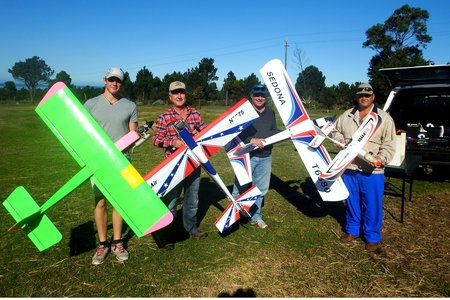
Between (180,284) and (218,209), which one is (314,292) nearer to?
(180,284)

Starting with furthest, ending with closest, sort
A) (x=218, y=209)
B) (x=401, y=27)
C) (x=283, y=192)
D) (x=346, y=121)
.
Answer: (x=401, y=27) → (x=283, y=192) → (x=218, y=209) → (x=346, y=121)

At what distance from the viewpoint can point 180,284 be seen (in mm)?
3521

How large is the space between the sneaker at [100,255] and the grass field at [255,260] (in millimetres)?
101

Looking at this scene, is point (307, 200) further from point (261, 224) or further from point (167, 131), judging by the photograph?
point (167, 131)

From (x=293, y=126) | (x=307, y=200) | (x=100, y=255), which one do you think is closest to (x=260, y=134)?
(x=293, y=126)

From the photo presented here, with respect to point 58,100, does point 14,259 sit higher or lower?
lower

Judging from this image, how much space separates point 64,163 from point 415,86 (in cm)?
1063

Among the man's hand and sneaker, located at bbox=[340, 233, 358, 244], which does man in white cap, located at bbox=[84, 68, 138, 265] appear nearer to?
the man's hand

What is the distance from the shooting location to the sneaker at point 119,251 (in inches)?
157

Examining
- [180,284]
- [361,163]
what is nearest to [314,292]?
[180,284]

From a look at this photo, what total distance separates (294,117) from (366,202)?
67.2 inches

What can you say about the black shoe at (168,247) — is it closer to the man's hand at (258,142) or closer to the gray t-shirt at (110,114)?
the gray t-shirt at (110,114)

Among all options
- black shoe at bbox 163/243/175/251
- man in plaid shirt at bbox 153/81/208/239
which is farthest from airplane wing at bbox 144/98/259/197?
black shoe at bbox 163/243/175/251

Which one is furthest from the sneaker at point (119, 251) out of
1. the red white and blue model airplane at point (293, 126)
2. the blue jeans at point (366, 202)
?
the blue jeans at point (366, 202)
